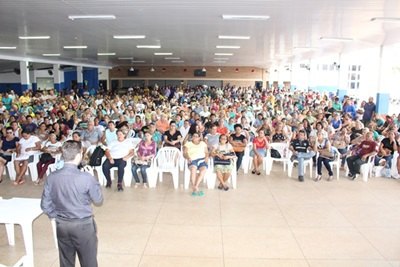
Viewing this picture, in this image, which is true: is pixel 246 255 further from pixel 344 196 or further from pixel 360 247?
pixel 344 196

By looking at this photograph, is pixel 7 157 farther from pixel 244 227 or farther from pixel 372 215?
pixel 372 215

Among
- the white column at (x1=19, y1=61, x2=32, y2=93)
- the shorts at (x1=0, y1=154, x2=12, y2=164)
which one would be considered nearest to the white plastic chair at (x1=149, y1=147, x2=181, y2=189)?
the shorts at (x1=0, y1=154, x2=12, y2=164)

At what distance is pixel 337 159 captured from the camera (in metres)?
7.87

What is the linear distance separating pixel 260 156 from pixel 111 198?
11.3 ft

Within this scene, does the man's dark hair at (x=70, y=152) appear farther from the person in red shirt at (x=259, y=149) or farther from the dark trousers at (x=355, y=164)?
the dark trousers at (x=355, y=164)

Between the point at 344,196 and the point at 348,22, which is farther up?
the point at 348,22

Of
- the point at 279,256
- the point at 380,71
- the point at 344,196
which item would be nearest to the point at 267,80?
the point at 380,71

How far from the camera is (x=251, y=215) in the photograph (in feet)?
18.6

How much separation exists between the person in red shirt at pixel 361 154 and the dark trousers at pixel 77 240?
6.21 meters


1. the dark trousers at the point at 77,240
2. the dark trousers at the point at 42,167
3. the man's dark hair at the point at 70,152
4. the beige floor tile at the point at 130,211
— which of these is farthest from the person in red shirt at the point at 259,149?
the man's dark hair at the point at 70,152

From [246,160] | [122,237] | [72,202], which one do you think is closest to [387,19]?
[246,160]

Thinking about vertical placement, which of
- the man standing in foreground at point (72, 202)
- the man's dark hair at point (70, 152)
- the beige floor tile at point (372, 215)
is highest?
the man's dark hair at point (70, 152)

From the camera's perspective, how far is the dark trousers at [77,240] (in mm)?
3172

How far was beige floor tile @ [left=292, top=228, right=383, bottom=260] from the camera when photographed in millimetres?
4395
